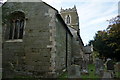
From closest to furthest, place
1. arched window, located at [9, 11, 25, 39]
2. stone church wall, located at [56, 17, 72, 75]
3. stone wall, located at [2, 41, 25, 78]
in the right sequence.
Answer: stone wall, located at [2, 41, 25, 78] → stone church wall, located at [56, 17, 72, 75] → arched window, located at [9, 11, 25, 39]

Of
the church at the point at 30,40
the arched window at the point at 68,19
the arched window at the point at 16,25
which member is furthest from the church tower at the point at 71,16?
the church at the point at 30,40

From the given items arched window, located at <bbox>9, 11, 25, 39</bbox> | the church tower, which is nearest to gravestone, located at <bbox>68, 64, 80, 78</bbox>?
arched window, located at <bbox>9, 11, 25, 39</bbox>

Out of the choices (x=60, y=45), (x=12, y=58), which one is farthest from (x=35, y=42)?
(x=60, y=45)

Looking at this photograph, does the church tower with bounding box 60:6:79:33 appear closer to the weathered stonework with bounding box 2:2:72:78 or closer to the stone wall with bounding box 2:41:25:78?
the weathered stonework with bounding box 2:2:72:78

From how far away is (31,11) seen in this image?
10.1 m

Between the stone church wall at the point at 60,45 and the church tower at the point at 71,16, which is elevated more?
the church tower at the point at 71,16

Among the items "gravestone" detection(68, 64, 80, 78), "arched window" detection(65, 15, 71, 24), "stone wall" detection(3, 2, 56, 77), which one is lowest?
"gravestone" detection(68, 64, 80, 78)

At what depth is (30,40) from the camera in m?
9.63

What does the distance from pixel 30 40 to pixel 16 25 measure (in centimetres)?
205

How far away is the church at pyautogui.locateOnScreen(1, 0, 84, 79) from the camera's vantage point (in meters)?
9.10

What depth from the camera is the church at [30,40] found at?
910cm

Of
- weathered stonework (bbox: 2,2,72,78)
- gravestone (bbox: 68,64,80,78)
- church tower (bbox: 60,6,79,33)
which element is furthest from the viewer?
church tower (bbox: 60,6,79,33)

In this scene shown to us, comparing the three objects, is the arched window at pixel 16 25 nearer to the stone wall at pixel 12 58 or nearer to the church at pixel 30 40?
the church at pixel 30 40

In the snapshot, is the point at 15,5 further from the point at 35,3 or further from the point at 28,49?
the point at 28,49
